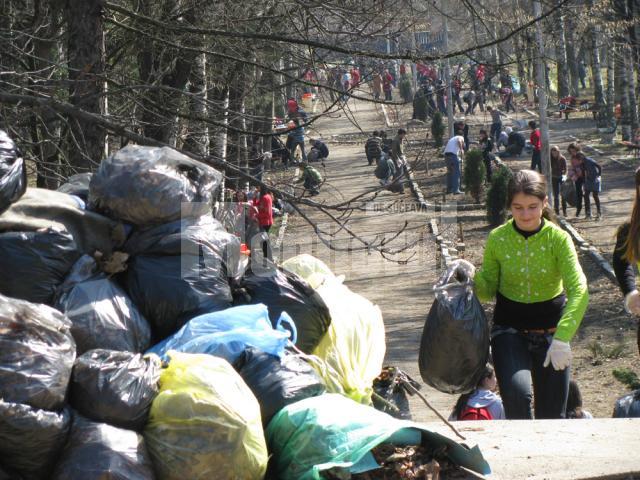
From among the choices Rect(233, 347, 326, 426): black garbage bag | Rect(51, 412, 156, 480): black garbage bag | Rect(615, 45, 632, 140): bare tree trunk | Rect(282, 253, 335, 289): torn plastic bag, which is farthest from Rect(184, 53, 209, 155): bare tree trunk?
Rect(615, 45, 632, 140): bare tree trunk

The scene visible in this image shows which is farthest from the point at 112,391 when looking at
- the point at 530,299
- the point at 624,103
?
the point at 624,103

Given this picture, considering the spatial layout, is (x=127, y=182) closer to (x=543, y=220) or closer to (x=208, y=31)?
(x=543, y=220)

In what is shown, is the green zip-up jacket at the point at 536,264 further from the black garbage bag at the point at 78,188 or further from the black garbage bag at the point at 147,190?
the black garbage bag at the point at 78,188

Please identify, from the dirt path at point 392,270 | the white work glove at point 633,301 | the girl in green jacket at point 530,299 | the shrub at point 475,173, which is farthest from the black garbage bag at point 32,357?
the shrub at point 475,173

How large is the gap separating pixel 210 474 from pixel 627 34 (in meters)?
23.0

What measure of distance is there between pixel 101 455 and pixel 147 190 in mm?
1482

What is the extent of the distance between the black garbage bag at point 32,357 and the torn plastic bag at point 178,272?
82cm

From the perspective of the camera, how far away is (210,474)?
328 cm

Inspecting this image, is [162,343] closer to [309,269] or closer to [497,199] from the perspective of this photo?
[309,269]

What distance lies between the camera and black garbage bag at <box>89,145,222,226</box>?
434 cm

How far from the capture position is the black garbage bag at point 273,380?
3686 millimetres

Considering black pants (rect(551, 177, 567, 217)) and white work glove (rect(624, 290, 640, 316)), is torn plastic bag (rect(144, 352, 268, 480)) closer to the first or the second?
white work glove (rect(624, 290, 640, 316))

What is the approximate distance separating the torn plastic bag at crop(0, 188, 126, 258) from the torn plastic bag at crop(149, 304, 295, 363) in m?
0.56

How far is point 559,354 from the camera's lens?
15.4 ft
